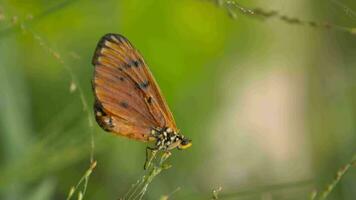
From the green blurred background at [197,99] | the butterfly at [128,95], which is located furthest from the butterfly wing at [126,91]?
the green blurred background at [197,99]

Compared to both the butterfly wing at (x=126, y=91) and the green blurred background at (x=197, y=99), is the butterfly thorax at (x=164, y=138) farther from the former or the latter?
the green blurred background at (x=197, y=99)

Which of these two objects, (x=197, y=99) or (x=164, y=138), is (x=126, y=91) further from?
(x=197, y=99)

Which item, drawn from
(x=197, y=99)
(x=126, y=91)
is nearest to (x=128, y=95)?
(x=126, y=91)

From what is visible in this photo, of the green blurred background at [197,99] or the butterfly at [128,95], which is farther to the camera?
the green blurred background at [197,99]

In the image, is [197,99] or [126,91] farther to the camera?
[197,99]

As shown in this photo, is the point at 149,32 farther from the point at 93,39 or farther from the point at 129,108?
the point at 129,108
